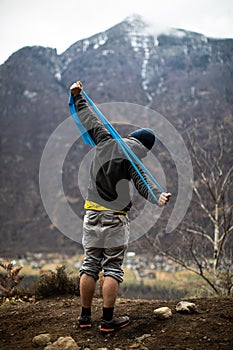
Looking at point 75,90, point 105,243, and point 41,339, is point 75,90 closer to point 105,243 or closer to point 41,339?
point 105,243

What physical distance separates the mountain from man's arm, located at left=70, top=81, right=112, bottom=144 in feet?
119

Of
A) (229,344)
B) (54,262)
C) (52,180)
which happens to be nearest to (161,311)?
(229,344)

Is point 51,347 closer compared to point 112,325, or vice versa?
point 51,347

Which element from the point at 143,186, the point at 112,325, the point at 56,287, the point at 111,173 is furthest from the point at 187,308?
the point at 56,287

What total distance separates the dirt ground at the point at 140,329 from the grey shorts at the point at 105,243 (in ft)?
1.45

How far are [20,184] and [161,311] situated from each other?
49.8 metres

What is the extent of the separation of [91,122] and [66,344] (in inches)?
71.2

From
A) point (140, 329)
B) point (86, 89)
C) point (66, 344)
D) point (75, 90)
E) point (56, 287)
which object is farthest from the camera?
point (86, 89)

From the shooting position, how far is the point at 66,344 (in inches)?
105

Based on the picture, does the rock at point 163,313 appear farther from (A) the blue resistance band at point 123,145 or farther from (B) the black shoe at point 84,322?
(A) the blue resistance band at point 123,145

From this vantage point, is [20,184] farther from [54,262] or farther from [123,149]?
[123,149]

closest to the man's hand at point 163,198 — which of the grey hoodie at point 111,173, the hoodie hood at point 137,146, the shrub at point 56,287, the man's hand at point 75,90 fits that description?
the grey hoodie at point 111,173

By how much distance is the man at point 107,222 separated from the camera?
2.86 meters

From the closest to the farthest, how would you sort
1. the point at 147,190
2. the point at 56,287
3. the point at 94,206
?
the point at 147,190, the point at 94,206, the point at 56,287
